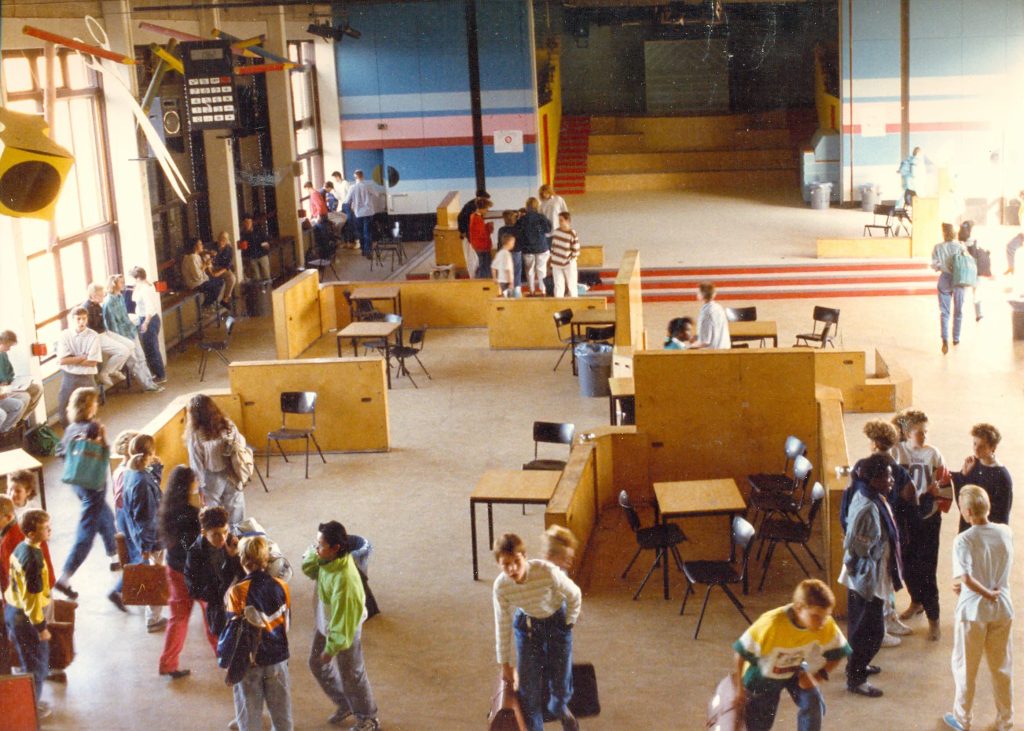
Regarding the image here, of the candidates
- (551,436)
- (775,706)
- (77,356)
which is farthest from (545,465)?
(77,356)

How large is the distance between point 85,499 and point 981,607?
6.04 meters

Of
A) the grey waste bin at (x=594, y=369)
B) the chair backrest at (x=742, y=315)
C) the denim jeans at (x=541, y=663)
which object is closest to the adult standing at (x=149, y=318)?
the grey waste bin at (x=594, y=369)

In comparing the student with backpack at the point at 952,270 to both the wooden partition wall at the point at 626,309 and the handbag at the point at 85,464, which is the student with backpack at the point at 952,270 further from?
the handbag at the point at 85,464

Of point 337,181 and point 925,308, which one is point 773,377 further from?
point 337,181

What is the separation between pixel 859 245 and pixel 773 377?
980cm

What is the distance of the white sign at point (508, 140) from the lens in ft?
81.4

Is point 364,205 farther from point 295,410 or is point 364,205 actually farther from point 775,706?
point 775,706

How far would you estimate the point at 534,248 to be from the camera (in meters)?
16.6

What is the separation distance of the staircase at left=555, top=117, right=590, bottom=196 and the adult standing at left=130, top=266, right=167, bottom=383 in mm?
14001

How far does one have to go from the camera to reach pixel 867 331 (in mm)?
16562

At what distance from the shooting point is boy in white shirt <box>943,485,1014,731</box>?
6.73m

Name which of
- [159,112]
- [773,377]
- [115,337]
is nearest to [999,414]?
[773,377]

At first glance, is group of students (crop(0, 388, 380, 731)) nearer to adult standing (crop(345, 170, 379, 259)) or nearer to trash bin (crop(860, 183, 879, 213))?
adult standing (crop(345, 170, 379, 259))

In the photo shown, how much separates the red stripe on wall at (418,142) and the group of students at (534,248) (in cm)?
717
